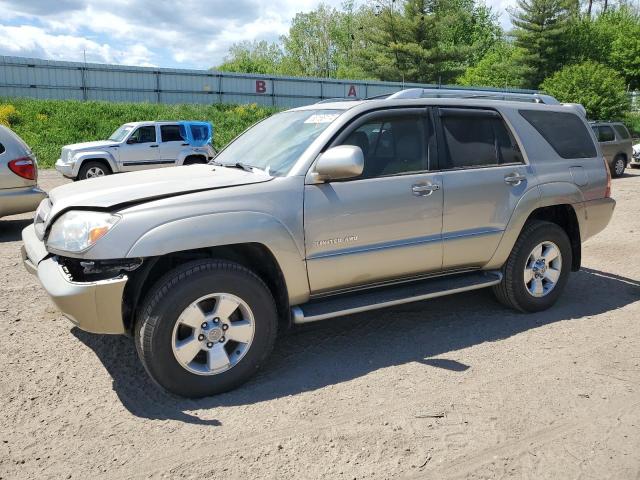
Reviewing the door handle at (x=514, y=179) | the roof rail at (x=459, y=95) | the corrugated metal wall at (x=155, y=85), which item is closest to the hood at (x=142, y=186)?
the roof rail at (x=459, y=95)

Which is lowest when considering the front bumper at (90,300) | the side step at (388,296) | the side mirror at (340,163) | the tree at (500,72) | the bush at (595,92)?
the side step at (388,296)

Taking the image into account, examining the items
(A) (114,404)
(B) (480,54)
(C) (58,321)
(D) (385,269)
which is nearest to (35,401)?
(A) (114,404)

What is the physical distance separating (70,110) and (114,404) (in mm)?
23859

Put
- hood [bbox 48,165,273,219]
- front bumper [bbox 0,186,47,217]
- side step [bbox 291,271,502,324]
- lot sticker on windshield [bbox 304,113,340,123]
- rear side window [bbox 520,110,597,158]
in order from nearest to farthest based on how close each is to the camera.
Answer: hood [bbox 48,165,273,219] → side step [bbox 291,271,502,324] → lot sticker on windshield [bbox 304,113,340,123] → rear side window [bbox 520,110,597,158] → front bumper [bbox 0,186,47,217]

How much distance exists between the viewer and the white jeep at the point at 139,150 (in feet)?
47.5

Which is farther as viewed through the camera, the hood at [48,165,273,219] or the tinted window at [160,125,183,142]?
the tinted window at [160,125,183,142]

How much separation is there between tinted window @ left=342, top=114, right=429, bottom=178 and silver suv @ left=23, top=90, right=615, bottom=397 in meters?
0.01

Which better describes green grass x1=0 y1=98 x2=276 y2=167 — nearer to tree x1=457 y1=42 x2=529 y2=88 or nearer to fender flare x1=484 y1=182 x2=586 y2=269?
fender flare x1=484 y1=182 x2=586 y2=269

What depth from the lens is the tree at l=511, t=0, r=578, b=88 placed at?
41.9m

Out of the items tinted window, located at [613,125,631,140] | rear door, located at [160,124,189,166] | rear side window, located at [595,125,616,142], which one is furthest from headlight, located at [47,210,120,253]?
tinted window, located at [613,125,631,140]

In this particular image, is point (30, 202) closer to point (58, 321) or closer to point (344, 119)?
point (58, 321)

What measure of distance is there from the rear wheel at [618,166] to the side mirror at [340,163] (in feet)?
54.8

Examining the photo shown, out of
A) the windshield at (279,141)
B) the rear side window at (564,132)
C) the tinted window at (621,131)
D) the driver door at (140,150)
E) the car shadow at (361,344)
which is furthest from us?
the tinted window at (621,131)

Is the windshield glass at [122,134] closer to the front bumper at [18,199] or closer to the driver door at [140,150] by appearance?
the driver door at [140,150]
